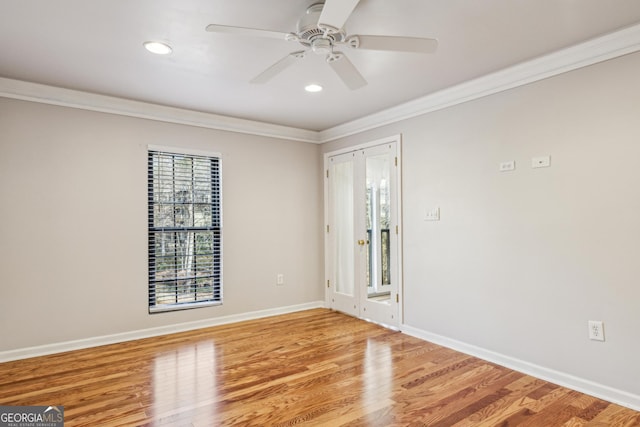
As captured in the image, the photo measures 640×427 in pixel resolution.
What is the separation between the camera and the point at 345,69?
2.42 m

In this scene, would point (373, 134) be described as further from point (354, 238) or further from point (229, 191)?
point (229, 191)

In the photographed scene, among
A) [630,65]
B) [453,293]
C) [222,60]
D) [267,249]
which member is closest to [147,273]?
[267,249]

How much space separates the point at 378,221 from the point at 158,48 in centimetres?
281

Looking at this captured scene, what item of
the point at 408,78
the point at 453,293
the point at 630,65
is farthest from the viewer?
the point at 453,293

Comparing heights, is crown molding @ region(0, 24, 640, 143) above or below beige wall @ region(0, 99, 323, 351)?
above

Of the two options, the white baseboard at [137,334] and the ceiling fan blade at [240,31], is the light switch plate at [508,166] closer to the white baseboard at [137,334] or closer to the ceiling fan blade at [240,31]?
the ceiling fan blade at [240,31]

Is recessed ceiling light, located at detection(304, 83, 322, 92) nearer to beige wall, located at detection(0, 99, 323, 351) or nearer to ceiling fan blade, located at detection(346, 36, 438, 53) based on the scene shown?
ceiling fan blade, located at detection(346, 36, 438, 53)

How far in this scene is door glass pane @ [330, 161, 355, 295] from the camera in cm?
476

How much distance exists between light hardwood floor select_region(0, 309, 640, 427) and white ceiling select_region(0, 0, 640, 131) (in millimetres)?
2371

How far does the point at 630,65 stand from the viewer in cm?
244

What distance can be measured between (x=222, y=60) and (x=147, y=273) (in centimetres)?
232

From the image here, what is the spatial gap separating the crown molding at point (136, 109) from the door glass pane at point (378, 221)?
1209 mm

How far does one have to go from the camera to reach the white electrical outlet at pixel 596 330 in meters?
2.54
